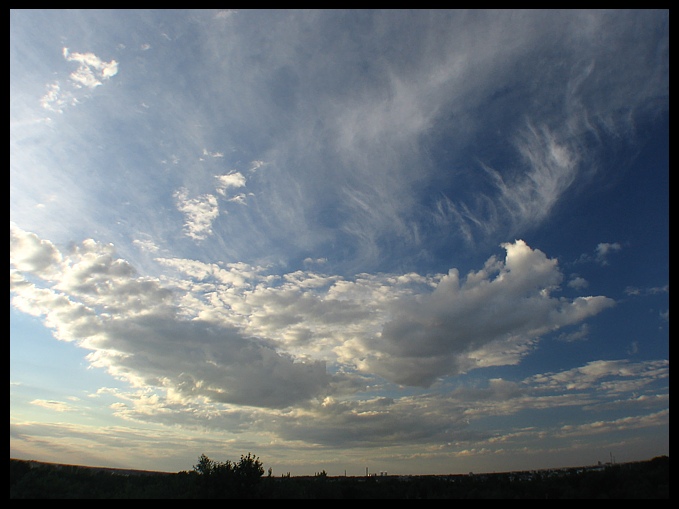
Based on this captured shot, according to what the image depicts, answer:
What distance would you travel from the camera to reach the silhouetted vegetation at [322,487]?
47.5 metres

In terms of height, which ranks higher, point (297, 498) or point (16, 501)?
point (16, 501)

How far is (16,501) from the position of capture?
4444 centimetres

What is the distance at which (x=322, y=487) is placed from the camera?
2421 inches

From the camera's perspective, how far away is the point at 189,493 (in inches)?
2151

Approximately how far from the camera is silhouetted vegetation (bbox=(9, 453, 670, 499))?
156 feet
